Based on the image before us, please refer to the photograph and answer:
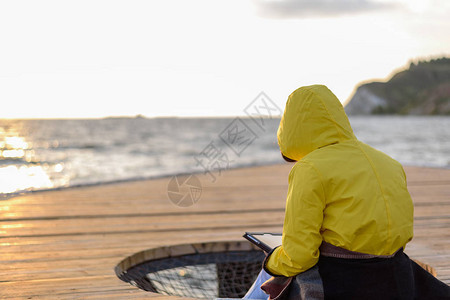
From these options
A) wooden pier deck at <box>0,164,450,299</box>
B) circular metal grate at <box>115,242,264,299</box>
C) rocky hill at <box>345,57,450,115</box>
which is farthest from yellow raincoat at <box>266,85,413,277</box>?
rocky hill at <box>345,57,450,115</box>

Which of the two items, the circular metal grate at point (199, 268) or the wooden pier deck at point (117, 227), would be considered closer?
the wooden pier deck at point (117, 227)

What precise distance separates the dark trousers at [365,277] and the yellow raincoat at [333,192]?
0.05 meters

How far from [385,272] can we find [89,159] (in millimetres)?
23319

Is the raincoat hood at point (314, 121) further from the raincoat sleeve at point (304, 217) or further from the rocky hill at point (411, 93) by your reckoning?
the rocky hill at point (411, 93)

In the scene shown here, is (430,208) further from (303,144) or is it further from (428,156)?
(428,156)

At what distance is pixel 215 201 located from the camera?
461 centimetres

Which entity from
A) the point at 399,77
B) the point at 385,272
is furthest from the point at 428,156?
the point at 399,77

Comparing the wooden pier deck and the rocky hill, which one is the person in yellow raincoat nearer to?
the wooden pier deck

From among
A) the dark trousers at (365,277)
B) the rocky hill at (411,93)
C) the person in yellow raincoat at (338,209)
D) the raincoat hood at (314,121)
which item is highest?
the rocky hill at (411,93)

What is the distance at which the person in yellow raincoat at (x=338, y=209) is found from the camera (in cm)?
155

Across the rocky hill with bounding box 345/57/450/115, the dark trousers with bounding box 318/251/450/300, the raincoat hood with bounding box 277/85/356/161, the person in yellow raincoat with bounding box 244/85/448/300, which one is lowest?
the dark trousers with bounding box 318/251/450/300

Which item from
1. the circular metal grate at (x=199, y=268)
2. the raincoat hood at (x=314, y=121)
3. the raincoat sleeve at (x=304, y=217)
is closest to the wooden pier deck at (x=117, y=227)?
the circular metal grate at (x=199, y=268)

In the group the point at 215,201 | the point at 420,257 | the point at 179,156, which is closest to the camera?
the point at 420,257

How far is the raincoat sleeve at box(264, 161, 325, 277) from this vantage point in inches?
60.8
